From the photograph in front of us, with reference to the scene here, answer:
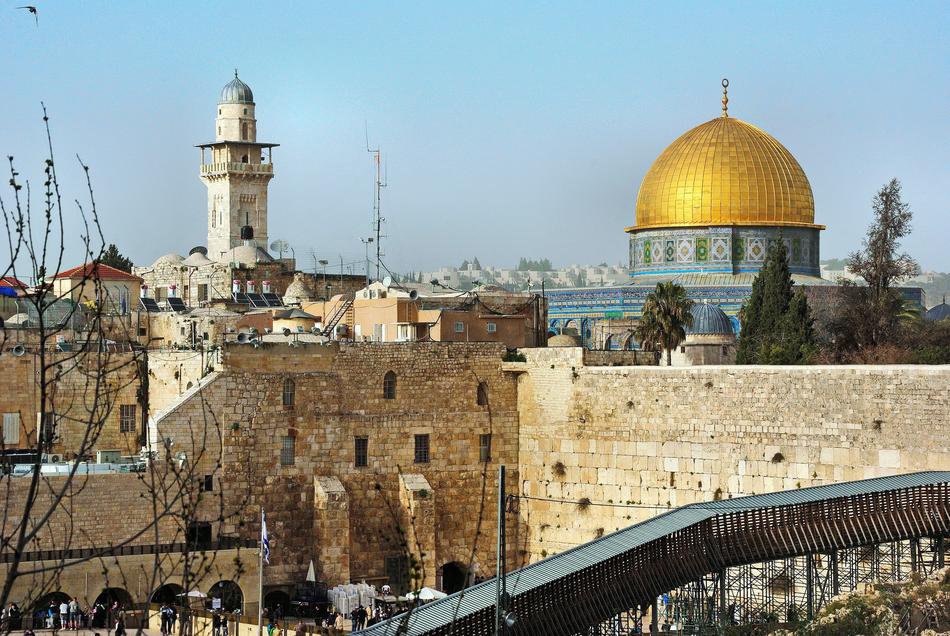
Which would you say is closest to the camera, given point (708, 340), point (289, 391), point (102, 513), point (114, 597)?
point (114, 597)

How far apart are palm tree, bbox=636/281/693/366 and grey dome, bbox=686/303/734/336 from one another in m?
7.78

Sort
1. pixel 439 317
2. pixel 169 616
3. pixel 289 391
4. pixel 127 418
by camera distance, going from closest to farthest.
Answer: pixel 169 616 < pixel 289 391 < pixel 127 418 < pixel 439 317

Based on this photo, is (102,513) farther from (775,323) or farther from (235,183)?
(235,183)

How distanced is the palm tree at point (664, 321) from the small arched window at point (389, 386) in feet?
24.4

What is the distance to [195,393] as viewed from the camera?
2825 cm

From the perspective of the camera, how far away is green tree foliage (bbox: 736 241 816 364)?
3606 centimetres

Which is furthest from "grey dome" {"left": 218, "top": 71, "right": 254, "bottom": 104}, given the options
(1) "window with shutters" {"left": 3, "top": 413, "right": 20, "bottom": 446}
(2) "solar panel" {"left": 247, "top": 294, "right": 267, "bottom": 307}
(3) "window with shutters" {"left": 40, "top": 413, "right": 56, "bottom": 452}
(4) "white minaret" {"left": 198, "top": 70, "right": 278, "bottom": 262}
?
(3) "window with shutters" {"left": 40, "top": 413, "right": 56, "bottom": 452}

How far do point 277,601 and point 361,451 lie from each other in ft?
10.7

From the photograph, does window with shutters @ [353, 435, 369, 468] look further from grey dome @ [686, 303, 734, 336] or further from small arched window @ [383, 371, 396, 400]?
grey dome @ [686, 303, 734, 336]

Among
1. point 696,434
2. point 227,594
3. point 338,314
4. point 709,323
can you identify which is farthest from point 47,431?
point 709,323

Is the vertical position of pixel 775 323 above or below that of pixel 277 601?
above

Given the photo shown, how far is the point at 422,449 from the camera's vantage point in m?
30.5

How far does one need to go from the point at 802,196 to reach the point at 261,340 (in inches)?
941

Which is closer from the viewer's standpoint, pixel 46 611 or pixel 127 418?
pixel 46 611
